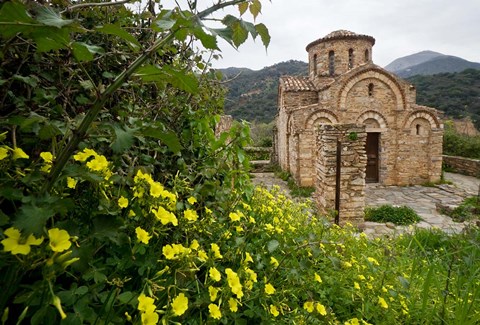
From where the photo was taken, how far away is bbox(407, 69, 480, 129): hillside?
24969 mm

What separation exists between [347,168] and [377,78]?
8.37 m

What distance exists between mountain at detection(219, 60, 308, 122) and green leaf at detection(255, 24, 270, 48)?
81.3 feet

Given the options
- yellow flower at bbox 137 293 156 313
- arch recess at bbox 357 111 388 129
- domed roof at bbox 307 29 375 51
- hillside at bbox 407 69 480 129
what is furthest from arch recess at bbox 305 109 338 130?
hillside at bbox 407 69 480 129

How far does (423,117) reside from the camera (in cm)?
1195

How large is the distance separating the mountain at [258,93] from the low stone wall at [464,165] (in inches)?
672

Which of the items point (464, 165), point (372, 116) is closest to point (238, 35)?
point (372, 116)

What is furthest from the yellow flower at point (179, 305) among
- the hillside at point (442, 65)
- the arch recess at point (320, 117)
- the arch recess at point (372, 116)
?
the hillside at point (442, 65)

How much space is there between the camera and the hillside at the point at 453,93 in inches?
983

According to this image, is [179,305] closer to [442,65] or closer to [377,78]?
[377,78]

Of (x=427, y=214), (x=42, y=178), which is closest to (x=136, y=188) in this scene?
(x=42, y=178)

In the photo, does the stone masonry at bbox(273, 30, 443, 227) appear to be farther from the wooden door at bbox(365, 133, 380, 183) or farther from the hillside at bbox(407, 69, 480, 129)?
the hillside at bbox(407, 69, 480, 129)

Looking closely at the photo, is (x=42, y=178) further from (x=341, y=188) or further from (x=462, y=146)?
(x=462, y=146)

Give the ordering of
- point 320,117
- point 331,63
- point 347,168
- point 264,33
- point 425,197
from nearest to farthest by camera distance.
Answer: point 264,33
point 347,168
point 425,197
point 320,117
point 331,63

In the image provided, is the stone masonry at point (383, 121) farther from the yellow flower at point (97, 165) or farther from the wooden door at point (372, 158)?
the yellow flower at point (97, 165)
